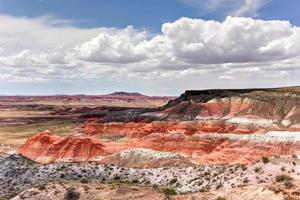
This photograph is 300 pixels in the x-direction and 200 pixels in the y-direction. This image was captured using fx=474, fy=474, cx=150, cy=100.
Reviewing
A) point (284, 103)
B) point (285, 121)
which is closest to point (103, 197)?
point (285, 121)

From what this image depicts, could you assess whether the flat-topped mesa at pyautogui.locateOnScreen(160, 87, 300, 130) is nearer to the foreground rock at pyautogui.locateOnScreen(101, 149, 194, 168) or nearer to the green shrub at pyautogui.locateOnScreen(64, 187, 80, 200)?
the foreground rock at pyautogui.locateOnScreen(101, 149, 194, 168)

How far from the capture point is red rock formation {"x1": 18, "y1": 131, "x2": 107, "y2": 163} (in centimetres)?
8988

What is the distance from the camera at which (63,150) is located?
91.4 meters

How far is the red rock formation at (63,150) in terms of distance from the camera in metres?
89.9

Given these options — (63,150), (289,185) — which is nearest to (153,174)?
(289,185)

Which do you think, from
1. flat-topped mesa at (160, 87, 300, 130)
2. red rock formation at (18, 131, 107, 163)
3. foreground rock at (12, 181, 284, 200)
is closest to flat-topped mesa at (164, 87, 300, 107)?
flat-topped mesa at (160, 87, 300, 130)

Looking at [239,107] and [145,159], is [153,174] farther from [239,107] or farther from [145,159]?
[239,107]

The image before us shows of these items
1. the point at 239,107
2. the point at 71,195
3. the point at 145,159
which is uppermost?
the point at 239,107

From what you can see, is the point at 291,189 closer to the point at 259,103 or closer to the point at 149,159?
the point at 149,159

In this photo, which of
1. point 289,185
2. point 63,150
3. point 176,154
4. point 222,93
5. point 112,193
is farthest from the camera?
point 222,93

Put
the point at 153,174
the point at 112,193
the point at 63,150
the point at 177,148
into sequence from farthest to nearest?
1. the point at 177,148
2. the point at 63,150
3. the point at 153,174
4. the point at 112,193

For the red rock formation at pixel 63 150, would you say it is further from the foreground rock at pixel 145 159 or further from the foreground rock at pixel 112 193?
the foreground rock at pixel 112 193

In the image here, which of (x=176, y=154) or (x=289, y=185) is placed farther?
(x=176, y=154)

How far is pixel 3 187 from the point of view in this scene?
49.0m
